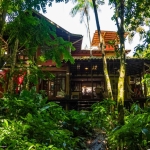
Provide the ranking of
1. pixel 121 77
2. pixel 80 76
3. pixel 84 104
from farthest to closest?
pixel 80 76 → pixel 84 104 → pixel 121 77

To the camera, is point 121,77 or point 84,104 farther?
point 84,104

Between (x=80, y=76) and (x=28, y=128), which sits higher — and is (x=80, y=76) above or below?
above

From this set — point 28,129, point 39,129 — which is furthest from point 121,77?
point 28,129

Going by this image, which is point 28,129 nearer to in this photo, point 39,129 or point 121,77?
point 39,129

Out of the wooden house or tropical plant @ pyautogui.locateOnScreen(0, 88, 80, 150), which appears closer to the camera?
tropical plant @ pyautogui.locateOnScreen(0, 88, 80, 150)

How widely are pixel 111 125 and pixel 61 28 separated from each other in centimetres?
865

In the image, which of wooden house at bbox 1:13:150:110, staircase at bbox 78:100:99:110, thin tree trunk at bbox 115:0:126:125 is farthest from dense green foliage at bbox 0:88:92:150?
staircase at bbox 78:100:99:110

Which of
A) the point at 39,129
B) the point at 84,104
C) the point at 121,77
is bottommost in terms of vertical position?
the point at 84,104

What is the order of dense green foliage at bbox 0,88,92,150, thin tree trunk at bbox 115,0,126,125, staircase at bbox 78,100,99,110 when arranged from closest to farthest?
1. dense green foliage at bbox 0,88,92,150
2. thin tree trunk at bbox 115,0,126,125
3. staircase at bbox 78,100,99,110

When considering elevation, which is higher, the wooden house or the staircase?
→ the wooden house

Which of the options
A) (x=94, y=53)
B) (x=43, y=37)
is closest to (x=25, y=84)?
(x=43, y=37)

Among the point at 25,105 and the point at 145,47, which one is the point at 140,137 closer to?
the point at 25,105

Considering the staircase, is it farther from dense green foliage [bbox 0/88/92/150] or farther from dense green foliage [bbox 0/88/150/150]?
dense green foliage [bbox 0/88/92/150]

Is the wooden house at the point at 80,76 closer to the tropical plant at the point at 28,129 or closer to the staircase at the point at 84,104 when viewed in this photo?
the staircase at the point at 84,104
